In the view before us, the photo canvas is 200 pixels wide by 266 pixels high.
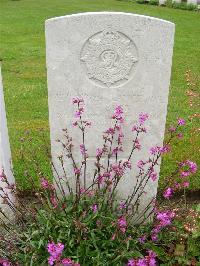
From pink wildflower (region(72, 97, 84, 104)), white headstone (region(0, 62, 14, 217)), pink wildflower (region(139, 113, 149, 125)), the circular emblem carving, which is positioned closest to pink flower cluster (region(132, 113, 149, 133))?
pink wildflower (region(139, 113, 149, 125))

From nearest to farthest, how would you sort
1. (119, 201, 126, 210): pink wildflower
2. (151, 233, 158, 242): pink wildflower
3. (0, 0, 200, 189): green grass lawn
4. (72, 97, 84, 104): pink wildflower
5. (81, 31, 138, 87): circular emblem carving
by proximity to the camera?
(72, 97, 84, 104): pink wildflower, (81, 31, 138, 87): circular emblem carving, (151, 233, 158, 242): pink wildflower, (119, 201, 126, 210): pink wildflower, (0, 0, 200, 189): green grass lawn

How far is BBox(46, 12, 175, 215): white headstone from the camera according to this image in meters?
3.44

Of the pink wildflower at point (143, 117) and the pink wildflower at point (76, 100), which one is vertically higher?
the pink wildflower at point (76, 100)

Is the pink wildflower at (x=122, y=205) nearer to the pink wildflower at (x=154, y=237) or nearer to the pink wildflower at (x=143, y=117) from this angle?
the pink wildflower at (x=154, y=237)

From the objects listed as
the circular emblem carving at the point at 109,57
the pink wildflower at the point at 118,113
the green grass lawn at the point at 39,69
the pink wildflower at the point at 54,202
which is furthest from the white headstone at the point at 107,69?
the green grass lawn at the point at 39,69

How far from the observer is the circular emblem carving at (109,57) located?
3498mm

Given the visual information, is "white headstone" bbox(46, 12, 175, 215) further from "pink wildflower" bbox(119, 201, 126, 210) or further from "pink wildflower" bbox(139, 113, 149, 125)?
"pink wildflower" bbox(119, 201, 126, 210)

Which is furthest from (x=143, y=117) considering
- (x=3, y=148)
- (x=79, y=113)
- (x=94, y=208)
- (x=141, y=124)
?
(x=3, y=148)

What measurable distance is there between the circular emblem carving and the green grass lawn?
166 centimetres

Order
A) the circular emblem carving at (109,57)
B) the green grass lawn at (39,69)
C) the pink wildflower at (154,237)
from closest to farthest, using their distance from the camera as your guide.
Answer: the circular emblem carving at (109,57) → the pink wildflower at (154,237) → the green grass lawn at (39,69)

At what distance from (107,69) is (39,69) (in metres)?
5.49

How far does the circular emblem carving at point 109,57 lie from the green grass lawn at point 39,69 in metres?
1.66

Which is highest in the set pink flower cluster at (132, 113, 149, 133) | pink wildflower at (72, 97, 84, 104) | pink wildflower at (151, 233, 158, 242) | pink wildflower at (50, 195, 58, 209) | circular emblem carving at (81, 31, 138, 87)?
circular emblem carving at (81, 31, 138, 87)

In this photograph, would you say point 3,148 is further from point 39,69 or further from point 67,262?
point 39,69
